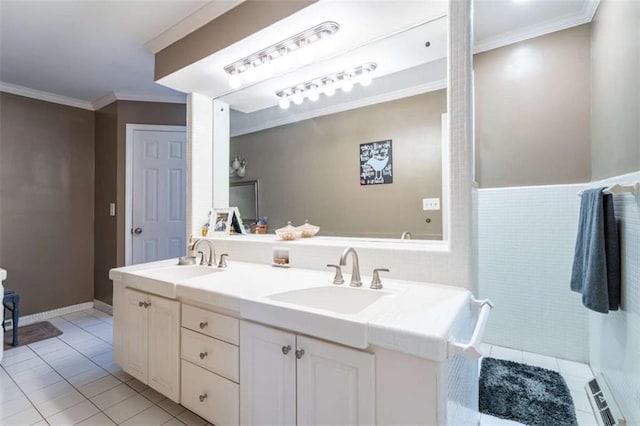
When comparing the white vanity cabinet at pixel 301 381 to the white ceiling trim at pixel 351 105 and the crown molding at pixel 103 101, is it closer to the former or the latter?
the white ceiling trim at pixel 351 105

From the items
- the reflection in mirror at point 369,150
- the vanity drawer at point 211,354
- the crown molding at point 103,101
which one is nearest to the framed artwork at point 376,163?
the reflection in mirror at point 369,150

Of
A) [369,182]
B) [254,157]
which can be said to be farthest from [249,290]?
[254,157]

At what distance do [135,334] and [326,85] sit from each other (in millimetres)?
1965

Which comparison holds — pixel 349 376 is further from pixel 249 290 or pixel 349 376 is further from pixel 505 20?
pixel 505 20

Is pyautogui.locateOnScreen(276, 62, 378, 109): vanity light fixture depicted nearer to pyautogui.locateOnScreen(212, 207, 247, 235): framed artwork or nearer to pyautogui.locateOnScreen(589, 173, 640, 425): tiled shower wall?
pyautogui.locateOnScreen(212, 207, 247, 235): framed artwork

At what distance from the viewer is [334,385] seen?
1.04 meters

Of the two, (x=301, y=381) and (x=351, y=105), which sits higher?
(x=351, y=105)

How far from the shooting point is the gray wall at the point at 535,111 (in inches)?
86.0

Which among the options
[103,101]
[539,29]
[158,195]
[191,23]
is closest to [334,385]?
[191,23]

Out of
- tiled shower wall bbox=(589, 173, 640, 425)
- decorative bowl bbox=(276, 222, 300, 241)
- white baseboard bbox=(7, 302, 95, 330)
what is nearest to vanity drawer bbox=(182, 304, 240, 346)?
decorative bowl bbox=(276, 222, 300, 241)

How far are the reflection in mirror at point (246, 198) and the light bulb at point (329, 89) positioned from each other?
844 mm

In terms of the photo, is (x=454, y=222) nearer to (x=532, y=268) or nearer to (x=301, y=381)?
(x=301, y=381)

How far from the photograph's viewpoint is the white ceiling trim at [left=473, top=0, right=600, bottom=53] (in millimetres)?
2074

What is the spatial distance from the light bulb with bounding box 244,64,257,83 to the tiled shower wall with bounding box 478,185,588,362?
1972mm
